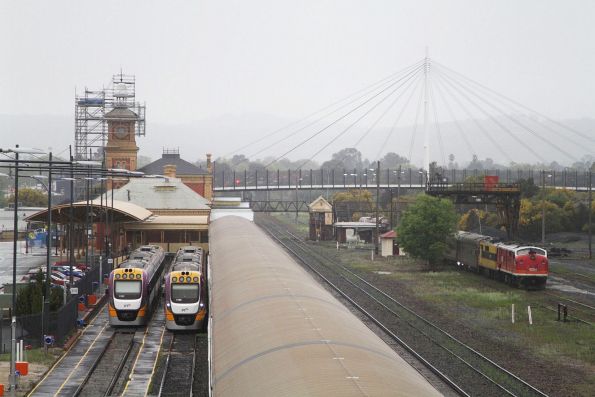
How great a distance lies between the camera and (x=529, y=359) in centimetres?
3028

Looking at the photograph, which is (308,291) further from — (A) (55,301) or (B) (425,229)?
(B) (425,229)

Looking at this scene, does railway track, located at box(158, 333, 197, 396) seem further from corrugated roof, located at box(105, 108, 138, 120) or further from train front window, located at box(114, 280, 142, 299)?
corrugated roof, located at box(105, 108, 138, 120)

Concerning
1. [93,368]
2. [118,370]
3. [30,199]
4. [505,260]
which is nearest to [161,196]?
[505,260]

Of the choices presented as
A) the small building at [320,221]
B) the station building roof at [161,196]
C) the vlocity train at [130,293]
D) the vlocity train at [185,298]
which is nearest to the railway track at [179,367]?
the vlocity train at [185,298]

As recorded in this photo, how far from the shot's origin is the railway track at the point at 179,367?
25016 mm

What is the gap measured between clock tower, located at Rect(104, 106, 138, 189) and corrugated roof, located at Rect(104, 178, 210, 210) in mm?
21049

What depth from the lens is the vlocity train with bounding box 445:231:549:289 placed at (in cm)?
5000

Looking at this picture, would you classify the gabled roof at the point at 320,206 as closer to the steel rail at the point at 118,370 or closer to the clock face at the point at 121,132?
the clock face at the point at 121,132

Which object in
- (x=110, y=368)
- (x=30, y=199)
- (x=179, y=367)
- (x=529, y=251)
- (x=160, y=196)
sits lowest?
(x=110, y=368)

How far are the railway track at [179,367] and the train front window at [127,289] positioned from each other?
253cm

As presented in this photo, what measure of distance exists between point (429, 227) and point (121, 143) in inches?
2114

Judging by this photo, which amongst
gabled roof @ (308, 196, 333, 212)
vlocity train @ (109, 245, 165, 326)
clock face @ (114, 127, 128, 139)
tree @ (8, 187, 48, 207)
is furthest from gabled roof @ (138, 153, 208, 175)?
vlocity train @ (109, 245, 165, 326)

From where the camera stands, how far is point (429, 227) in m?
63.4

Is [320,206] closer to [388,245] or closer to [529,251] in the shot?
[388,245]
